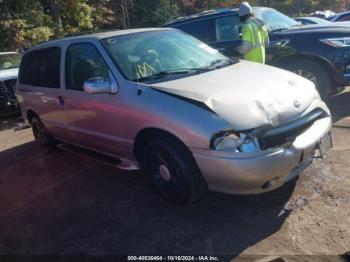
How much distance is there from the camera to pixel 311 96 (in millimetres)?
4160

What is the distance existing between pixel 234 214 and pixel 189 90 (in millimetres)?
1244

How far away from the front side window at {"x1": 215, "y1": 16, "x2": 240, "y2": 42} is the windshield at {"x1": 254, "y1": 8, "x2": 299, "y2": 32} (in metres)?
0.42

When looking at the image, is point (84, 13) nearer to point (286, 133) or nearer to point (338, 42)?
point (338, 42)

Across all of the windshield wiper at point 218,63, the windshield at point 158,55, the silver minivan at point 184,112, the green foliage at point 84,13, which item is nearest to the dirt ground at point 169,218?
the silver minivan at point 184,112

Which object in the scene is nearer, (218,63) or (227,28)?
(218,63)

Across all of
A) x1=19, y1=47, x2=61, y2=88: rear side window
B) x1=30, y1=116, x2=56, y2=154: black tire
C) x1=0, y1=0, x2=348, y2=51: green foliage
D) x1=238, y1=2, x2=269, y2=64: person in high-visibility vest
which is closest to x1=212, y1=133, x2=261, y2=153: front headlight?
x1=19, y1=47, x2=61, y2=88: rear side window

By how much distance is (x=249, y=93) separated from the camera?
3.83 metres

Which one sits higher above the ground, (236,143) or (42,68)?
(42,68)

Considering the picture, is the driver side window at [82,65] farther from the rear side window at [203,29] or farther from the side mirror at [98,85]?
the rear side window at [203,29]

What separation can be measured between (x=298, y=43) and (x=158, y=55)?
3.29m

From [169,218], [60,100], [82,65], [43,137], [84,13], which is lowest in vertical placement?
[169,218]

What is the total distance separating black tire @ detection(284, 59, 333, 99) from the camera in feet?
22.1

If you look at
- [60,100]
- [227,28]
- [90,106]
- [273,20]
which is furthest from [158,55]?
[273,20]

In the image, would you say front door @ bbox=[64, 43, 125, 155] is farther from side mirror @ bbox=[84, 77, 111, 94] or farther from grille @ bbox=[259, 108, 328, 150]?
grille @ bbox=[259, 108, 328, 150]
